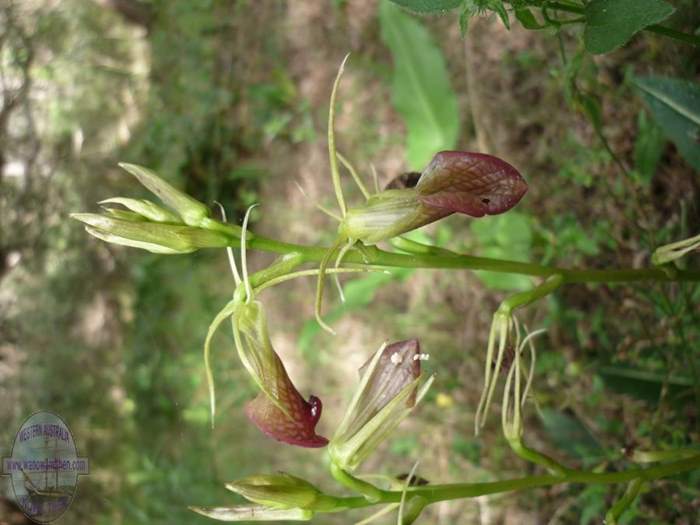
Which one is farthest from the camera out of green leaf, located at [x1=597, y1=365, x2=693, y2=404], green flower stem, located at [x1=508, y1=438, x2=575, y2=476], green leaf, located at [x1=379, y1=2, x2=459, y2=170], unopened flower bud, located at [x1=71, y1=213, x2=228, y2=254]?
green leaf, located at [x1=379, y1=2, x2=459, y2=170]

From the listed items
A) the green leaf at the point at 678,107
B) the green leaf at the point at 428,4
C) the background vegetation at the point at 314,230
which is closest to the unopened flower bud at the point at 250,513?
the green leaf at the point at 428,4

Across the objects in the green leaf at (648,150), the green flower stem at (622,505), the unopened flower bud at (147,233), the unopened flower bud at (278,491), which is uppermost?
the green leaf at (648,150)

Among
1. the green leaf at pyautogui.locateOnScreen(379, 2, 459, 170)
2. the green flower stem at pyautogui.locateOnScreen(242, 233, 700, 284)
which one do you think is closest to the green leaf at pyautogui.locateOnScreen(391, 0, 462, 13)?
the green flower stem at pyautogui.locateOnScreen(242, 233, 700, 284)

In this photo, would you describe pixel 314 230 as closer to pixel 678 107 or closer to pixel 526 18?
pixel 678 107

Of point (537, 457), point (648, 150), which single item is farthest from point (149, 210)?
point (648, 150)

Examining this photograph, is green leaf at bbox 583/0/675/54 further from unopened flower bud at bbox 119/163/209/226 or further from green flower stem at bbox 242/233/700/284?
unopened flower bud at bbox 119/163/209/226

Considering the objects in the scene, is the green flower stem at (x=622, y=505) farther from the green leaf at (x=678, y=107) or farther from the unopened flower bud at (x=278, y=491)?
the green leaf at (x=678, y=107)
